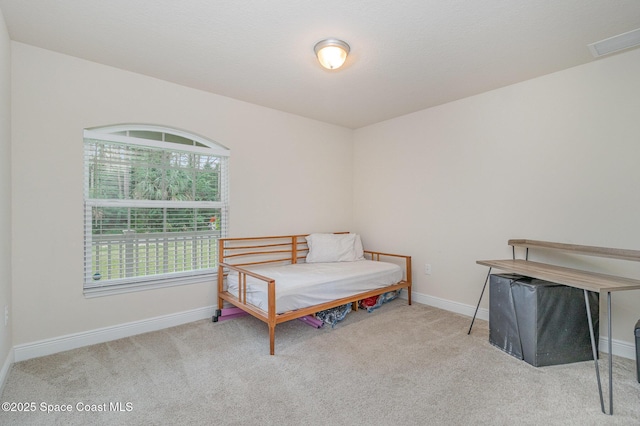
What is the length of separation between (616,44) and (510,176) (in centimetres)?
121

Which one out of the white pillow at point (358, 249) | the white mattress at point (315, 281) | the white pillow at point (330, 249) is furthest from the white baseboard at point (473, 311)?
the white pillow at point (330, 249)

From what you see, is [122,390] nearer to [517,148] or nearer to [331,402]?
[331,402]

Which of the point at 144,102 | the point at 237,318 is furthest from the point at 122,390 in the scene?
the point at 144,102

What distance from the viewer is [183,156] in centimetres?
312

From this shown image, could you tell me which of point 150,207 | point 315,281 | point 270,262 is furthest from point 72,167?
point 315,281

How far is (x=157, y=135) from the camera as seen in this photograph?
116 inches

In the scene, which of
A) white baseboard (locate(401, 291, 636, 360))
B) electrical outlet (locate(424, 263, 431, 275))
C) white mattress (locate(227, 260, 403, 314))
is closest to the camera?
white baseboard (locate(401, 291, 636, 360))

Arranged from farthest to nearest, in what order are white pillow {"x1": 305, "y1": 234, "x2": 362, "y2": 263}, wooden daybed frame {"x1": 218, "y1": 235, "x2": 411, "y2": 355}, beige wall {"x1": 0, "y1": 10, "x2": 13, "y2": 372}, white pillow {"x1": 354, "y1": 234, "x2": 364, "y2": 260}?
white pillow {"x1": 354, "y1": 234, "x2": 364, "y2": 260}, white pillow {"x1": 305, "y1": 234, "x2": 362, "y2": 263}, wooden daybed frame {"x1": 218, "y1": 235, "x2": 411, "y2": 355}, beige wall {"x1": 0, "y1": 10, "x2": 13, "y2": 372}

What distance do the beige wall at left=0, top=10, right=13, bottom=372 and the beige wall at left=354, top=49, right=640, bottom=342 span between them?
145 inches

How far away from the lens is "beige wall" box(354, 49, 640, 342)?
241 cm

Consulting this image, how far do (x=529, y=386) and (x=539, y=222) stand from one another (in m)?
1.49

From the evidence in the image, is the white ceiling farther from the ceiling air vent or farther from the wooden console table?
the wooden console table

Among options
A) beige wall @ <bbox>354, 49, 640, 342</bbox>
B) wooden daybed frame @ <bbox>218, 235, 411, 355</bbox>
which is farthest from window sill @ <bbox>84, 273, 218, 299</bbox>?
beige wall @ <bbox>354, 49, 640, 342</bbox>

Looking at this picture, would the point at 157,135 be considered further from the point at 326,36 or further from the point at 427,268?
the point at 427,268
